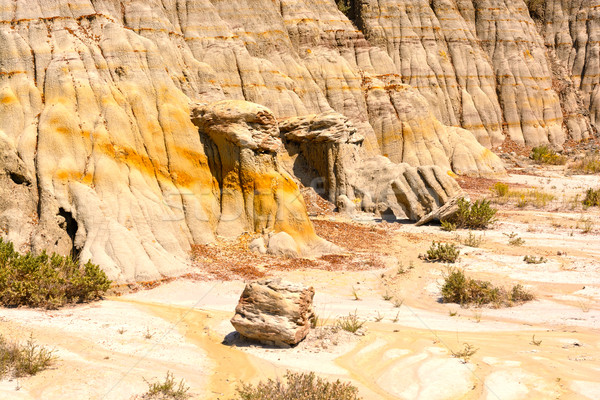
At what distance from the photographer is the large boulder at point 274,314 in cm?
800

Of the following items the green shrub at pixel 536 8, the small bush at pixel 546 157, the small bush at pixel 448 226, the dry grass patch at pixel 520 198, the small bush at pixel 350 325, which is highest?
the green shrub at pixel 536 8

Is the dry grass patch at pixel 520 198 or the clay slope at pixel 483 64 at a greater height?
the clay slope at pixel 483 64

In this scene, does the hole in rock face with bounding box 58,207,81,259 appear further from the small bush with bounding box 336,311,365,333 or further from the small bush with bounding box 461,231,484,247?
the small bush with bounding box 461,231,484,247

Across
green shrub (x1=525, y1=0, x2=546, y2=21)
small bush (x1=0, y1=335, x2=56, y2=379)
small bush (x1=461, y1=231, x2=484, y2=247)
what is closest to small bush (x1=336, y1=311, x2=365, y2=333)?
small bush (x1=0, y1=335, x2=56, y2=379)

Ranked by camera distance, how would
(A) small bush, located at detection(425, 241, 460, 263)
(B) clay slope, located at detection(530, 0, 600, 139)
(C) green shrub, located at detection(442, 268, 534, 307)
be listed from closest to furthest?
(C) green shrub, located at detection(442, 268, 534, 307) → (A) small bush, located at detection(425, 241, 460, 263) → (B) clay slope, located at detection(530, 0, 600, 139)

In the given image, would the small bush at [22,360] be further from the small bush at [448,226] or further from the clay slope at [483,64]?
the clay slope at [483,64]

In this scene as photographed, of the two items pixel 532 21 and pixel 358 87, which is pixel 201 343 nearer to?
pixel 358 87

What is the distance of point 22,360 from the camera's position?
6340 millimetres

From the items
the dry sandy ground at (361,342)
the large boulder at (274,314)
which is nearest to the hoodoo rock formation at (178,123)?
the dry sandy ground at (361,342)

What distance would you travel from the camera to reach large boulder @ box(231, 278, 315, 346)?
8.00 metres

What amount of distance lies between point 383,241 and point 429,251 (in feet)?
9.41

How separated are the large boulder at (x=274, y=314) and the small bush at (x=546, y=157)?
3667 centimetres

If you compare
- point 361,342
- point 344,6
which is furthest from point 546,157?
point 361,342

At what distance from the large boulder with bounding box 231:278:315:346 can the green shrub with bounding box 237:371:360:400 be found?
169 cm
